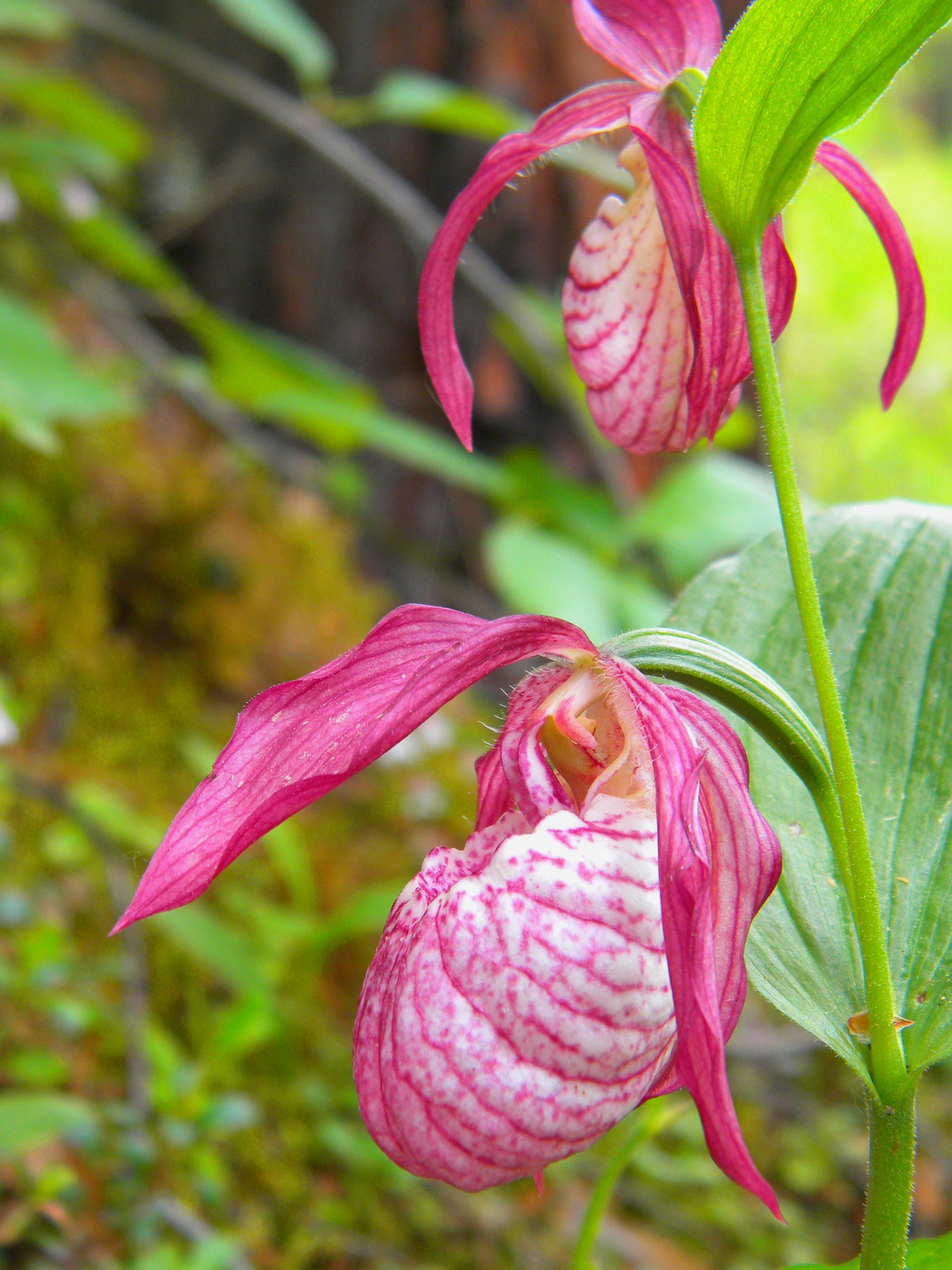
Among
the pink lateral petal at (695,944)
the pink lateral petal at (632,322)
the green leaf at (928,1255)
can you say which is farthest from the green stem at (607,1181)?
the pink lateral petal at (632,322)

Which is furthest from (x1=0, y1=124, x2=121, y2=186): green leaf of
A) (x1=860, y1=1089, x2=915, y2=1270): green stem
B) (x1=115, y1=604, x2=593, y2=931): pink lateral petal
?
(x1=860, y1=1089, x2=915, y2=1270): green stem

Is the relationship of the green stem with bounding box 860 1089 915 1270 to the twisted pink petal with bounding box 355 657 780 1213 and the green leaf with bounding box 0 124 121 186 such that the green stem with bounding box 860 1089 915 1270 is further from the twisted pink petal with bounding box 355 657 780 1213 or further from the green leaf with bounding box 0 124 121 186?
the green leaf with bounding box 0 124 121 186

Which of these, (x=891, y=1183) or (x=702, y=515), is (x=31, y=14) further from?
(x=891, y=1183)

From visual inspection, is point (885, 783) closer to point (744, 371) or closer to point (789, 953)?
point (789, 953)

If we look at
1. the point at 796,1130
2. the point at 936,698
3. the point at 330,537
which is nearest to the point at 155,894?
the point at 936,698

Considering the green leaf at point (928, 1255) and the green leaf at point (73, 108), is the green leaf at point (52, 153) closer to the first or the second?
the green leaf at point (73, 108)
